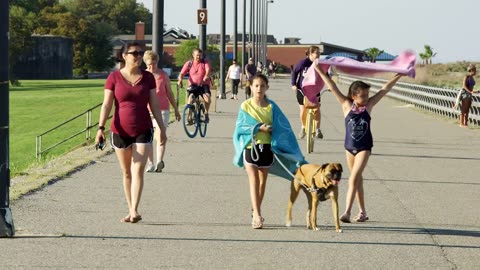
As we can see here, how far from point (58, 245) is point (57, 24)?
383 ft

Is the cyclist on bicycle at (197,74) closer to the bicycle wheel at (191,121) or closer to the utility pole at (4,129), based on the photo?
the bicycle wheel at (191,121)

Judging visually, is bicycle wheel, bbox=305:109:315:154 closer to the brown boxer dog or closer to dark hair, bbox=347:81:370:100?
dark hair, bbox=347:81:370:100

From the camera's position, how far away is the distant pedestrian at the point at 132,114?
9.97m

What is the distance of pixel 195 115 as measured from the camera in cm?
2125

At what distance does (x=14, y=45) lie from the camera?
322ft

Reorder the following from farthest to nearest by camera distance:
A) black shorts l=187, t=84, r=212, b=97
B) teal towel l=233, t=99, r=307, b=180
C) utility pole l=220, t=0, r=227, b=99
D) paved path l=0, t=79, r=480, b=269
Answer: utility pole l=220, t=0, r=227, b=99
black shorts l=187, t=84, r=212, b=97
teal towel l=233, t=99, r=307, b=180
paved path l=0, t=79, r=480, b=269

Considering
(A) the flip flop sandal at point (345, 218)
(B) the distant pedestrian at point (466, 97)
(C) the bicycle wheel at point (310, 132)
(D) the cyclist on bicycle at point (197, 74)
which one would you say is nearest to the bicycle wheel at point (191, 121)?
(D) the cyclist on bicycle at point (197, 74)

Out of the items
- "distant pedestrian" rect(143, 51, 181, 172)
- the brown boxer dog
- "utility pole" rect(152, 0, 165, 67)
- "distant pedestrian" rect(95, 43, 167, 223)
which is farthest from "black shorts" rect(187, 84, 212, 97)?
the brown boxer dog

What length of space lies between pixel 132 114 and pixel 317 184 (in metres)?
1.89

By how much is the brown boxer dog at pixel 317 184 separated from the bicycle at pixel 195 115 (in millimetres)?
11116

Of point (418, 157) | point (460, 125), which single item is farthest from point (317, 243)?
point (460, 125)

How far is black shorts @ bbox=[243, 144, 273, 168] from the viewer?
992 centimetres

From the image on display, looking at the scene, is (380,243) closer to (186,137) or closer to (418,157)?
(418,157)

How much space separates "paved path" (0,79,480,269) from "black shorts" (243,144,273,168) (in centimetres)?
60
